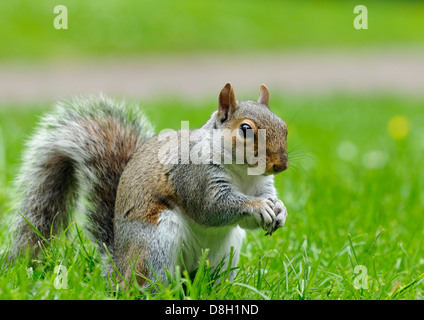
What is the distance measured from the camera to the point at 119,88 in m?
5.59

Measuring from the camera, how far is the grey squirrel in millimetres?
1516

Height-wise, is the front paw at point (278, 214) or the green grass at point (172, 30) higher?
the green grass at point (172, 30)

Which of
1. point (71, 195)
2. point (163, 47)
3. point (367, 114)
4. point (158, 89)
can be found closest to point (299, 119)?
point (367, 114)

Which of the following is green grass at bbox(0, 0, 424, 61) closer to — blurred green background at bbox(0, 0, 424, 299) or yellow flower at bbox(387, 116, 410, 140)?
blurred green background at bbox(0, 0, 424, 299)

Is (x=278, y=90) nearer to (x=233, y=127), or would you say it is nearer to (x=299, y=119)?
(x=299, y=119)

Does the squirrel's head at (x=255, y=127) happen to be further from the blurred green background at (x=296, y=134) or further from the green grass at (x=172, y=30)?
the green grass at (x=172, y=30)

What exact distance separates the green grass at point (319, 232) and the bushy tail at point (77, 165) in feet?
0.23

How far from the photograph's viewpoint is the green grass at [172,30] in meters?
7.43

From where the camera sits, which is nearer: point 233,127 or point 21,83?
point 233,127

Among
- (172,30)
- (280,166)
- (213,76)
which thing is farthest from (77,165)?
(172,30)

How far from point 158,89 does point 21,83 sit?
4.03 feet

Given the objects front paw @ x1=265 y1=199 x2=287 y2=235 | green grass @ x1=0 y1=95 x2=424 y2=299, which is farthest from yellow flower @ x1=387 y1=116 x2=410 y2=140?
front paw @ x1=265 y1=199 x2=287 y2=235

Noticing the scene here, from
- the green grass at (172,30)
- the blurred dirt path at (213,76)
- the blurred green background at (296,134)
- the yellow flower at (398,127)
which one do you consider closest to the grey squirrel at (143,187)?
the blurred green background at (296,134)
